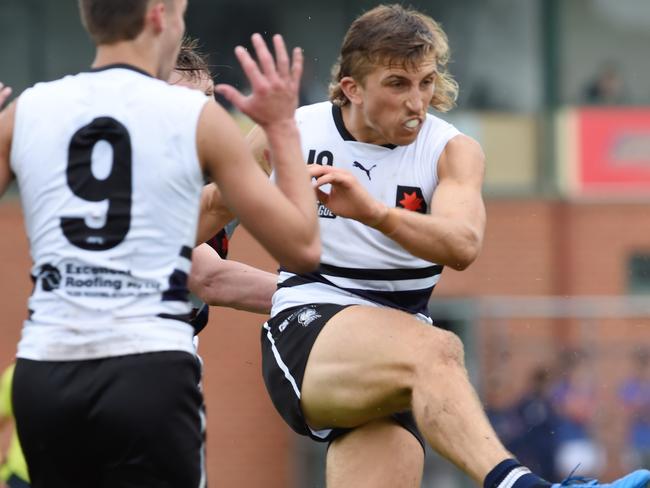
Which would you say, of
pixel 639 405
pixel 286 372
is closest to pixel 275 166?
pixel 286 372

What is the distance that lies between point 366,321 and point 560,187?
1378 cm

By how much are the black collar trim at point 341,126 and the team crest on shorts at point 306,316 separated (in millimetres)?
635

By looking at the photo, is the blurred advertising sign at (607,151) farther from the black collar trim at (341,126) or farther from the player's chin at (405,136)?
the player's chin at (405,136)

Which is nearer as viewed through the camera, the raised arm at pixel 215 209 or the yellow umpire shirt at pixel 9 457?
the raised arm at pixel 215 209

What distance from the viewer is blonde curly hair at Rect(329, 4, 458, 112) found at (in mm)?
4926

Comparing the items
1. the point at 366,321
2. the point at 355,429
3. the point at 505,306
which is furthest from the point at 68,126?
the point at 505,306

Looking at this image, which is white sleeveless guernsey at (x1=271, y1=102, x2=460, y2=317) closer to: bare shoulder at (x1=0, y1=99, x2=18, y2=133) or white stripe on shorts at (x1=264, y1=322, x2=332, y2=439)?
white stripe on shorts at (x1=264, y1=322, x2=332, y2=439)

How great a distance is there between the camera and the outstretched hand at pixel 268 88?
3.68 meters

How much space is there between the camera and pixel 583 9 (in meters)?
19.0

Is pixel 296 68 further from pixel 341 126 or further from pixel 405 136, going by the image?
→ pixel 341 126

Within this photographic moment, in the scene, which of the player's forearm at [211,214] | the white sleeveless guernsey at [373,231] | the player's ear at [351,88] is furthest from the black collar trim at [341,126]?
the player's forearm at [211,214]

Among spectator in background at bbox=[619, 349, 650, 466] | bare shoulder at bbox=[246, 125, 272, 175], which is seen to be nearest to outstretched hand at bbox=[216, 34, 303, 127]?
bare shoulder at bbox=[246, 125, 272, 175]

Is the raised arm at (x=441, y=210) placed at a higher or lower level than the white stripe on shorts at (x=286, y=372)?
higher

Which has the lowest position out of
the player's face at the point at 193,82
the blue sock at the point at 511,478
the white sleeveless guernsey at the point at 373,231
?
the blue sock at the point at 511,478
